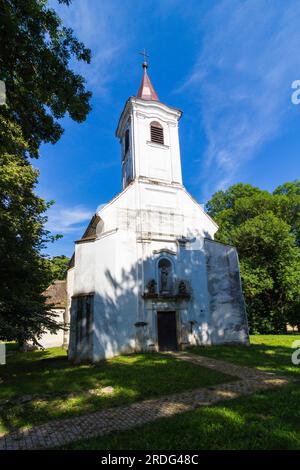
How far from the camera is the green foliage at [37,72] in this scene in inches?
231

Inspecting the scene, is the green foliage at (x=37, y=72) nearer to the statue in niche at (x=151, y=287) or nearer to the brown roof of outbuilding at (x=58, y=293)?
the statue in niche at (x=151, y=287)

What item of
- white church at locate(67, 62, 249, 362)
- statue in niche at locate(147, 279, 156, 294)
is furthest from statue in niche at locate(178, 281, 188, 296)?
statue in niche at locate(147, 279, 156, 294)

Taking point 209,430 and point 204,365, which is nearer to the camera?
point 209,430

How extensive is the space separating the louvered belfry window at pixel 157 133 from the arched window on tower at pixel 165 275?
8.77 m

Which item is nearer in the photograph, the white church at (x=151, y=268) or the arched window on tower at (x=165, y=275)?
the white church at (x=151, y=268)

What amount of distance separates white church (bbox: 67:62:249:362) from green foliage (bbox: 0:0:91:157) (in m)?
8.59

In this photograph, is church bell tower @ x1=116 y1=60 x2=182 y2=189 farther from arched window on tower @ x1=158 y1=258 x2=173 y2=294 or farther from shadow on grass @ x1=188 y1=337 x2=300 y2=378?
shadow on grass @ x1=188 y1=337 x2=300 y2=378

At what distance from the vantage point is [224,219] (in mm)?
32062

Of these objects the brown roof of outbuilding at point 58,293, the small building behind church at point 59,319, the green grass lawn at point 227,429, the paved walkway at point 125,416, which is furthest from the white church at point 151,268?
the brown roof of outbuilding at point 58,293

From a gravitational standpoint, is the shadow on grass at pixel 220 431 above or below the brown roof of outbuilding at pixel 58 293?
below

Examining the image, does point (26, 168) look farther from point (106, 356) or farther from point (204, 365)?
point (204, 365)

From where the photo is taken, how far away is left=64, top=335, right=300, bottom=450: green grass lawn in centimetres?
442
